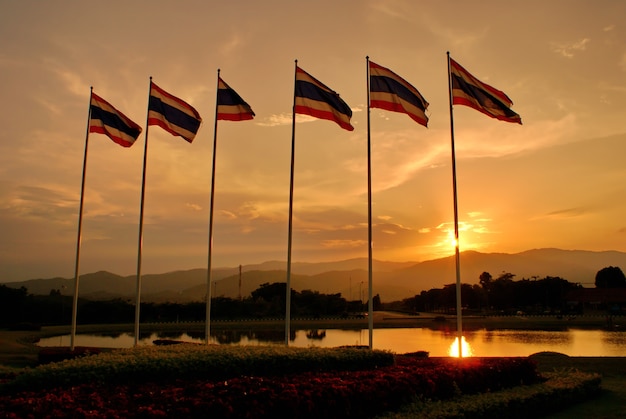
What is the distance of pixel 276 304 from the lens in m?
93.2

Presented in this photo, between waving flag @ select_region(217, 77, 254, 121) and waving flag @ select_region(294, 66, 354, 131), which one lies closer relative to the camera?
waving flag @ select_region(294, 66, 354, 131)

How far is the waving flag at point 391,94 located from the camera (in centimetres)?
1923

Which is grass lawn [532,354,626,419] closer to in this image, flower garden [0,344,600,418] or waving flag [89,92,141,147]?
flower garden [0,344,600,418]

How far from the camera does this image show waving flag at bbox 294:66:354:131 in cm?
1945

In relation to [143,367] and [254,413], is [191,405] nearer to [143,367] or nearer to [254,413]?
[254,413]

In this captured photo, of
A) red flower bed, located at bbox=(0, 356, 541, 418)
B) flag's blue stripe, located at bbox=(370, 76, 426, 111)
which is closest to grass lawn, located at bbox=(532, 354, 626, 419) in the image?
red flower bed, located at bbox=(0, 356, 541, 418)

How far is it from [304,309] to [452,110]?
79240mm

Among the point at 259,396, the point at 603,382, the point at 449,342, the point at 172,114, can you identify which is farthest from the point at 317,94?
the point at 449,342

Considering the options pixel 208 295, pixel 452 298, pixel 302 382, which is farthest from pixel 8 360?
pixel 452 298

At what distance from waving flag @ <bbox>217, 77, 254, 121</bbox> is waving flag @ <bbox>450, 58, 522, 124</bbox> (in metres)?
7.49

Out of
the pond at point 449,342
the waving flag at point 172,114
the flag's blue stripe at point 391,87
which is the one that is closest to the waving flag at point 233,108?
the waving flag at point 172,114

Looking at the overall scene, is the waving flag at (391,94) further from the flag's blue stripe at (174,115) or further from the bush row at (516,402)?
the bush row at (516,402)

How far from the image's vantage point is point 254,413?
394 inches

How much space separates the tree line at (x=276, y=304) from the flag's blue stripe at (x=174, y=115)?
4541cm
